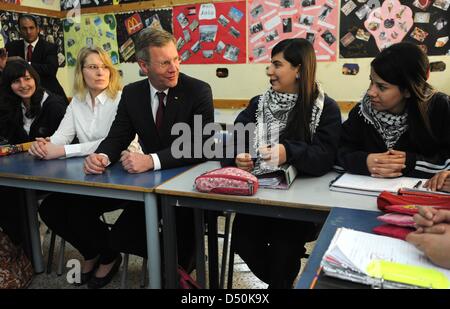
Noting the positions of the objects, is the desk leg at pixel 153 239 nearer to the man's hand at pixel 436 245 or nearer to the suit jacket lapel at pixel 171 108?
the suit jacket lapel at pixel 171 108

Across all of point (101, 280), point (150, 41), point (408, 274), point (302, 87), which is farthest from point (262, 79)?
point (408, 274)

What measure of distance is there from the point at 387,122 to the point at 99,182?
3.97ft

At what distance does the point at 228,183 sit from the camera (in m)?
1.43

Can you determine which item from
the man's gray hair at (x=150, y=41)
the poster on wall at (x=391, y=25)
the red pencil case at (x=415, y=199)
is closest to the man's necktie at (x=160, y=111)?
the man's gray hair at (x=150, y=41)

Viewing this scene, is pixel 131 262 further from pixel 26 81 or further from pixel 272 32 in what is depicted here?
pixel 272 32

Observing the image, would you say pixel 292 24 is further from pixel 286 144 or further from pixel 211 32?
pixel 286 144

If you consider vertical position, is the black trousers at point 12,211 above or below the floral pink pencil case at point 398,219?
below

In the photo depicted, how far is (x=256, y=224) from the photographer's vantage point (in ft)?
5.43

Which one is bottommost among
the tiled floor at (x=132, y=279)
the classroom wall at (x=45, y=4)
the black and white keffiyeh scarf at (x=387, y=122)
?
the tiled floor at (x=132, y=279)

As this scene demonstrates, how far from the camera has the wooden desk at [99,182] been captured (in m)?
1.59

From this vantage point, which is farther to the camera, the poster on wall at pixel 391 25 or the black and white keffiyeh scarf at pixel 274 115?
the poster on wall at pixel 391 25

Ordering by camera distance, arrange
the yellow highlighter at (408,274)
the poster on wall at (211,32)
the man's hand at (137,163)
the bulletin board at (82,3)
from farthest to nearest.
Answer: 1. the bulletin board at (82,3)
2. the poster on wall at (211,32)
3. the man's hand at (137,163)
4. the yellow highlighter at (408,274)

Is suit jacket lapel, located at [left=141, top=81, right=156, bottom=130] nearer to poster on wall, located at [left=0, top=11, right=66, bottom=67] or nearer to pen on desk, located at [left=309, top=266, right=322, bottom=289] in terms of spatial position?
pen on desk, located at [left=309, top=266, right=322, bottom=289]

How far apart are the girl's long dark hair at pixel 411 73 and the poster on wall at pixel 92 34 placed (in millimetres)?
2954
